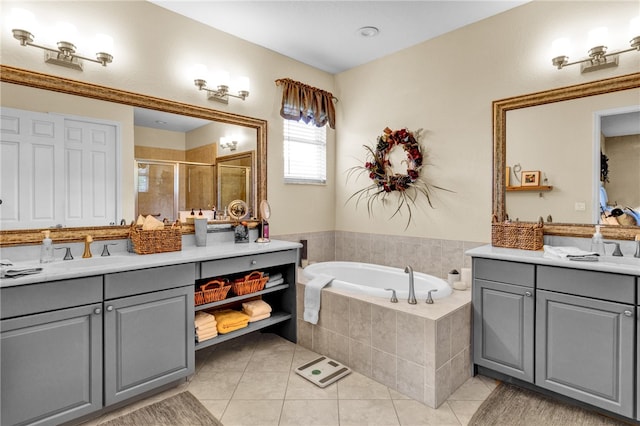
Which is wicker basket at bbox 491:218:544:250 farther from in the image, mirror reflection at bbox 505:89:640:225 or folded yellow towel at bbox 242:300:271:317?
folded yellow towel at bbox 242:300:271:317

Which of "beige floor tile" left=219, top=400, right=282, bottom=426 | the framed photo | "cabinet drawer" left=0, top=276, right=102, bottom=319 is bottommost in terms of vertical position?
"beige floor tile" left=219, top=400, right=282, bottom=426

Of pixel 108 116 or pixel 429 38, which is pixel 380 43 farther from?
pixel 108 116

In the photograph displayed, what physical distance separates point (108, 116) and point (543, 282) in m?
3.05

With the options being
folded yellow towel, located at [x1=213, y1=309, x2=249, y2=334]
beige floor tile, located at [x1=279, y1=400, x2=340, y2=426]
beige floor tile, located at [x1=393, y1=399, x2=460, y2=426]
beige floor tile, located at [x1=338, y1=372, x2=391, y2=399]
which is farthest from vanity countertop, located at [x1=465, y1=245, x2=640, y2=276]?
folded yellow towel, located at [x1=213, y1=309, x2=249, y2=334]

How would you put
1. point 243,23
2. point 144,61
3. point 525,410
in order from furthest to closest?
1. point 243,23
2. point 144,61
3. point 525,410

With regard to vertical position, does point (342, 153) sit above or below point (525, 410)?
above

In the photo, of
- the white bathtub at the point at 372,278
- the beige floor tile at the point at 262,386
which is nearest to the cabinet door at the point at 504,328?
the white bathtub at the point at 372,278

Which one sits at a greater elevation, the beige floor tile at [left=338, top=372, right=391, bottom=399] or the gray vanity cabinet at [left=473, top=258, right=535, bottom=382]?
the gray vanity cabinet at [left=473, top=258, right=535, bottom=382]

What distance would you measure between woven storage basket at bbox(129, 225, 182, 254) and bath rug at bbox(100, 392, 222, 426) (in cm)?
97

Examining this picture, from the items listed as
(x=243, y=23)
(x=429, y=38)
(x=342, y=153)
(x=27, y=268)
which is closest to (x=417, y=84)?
(x=429, y=38)

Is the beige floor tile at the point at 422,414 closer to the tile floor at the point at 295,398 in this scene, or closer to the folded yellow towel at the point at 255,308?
the tile floor at the point at 295,398

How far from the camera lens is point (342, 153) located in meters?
3.90

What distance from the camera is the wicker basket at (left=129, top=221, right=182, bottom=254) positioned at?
2332 millimetres

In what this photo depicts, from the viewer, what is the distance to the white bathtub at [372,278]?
2.62 metres
